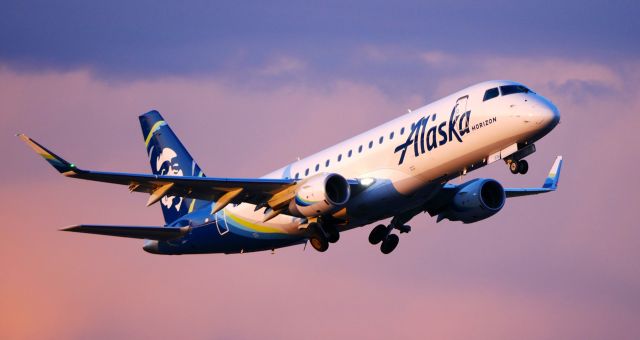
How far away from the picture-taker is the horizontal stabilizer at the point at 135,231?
194 feet

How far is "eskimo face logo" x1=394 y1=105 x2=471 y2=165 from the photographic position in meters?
54.8

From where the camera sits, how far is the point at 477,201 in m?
61.4

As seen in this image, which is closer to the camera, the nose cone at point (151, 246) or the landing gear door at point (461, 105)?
the landing gear door at point (461, 105)

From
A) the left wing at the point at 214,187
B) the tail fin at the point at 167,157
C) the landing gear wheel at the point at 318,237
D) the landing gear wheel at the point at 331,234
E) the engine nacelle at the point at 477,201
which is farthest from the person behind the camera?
the tail fin at the point at 167,157

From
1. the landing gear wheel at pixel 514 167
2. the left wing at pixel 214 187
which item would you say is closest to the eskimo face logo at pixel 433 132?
the landing gear wheel at pixel 514 167

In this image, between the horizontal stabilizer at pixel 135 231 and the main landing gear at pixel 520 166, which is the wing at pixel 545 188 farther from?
the horizontal stabilizer at pixel 135 231

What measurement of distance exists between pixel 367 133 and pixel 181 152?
1489cm

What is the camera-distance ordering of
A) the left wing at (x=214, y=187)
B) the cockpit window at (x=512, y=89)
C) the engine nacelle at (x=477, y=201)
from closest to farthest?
the left wing at (x=214, y=187) → the cockpit window at (x=512, y=89) → the engine nacelle at (x=477, y=201)

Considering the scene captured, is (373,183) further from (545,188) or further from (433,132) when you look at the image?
(545,188)

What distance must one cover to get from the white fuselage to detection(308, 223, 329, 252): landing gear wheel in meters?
1.19

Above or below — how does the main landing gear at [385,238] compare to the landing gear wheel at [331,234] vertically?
above

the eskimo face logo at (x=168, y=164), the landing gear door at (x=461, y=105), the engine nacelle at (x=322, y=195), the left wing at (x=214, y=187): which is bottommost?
the engine nacelle at (x=322, y=195)

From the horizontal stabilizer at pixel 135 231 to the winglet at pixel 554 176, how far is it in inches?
716

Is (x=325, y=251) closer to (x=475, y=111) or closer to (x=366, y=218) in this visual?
(x=366, y=218)
